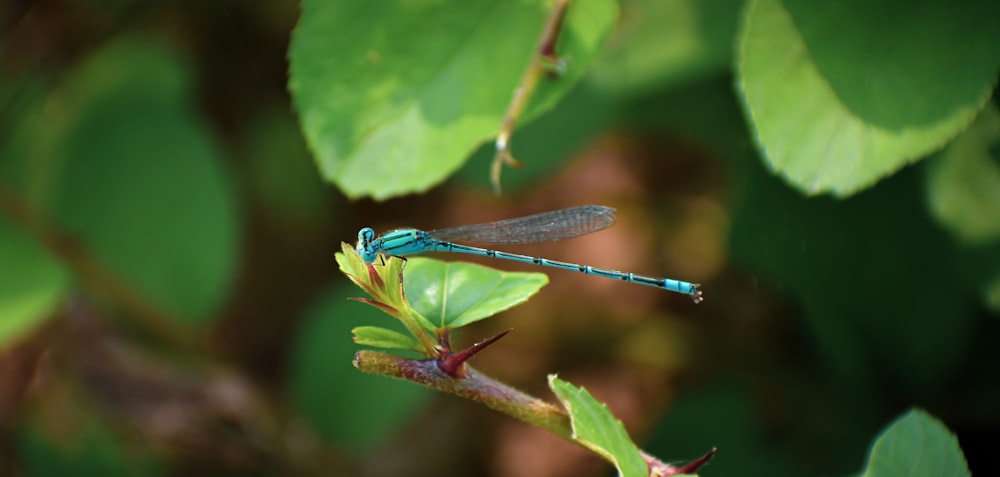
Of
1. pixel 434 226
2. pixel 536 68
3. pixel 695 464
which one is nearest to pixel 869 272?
pixel 536 68

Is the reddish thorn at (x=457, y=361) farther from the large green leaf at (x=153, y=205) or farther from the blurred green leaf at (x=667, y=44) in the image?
the large green leaf at (x=153, y=205)

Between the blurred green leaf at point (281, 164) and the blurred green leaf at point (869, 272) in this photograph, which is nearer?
the blurred green leaf at point (869, 272)

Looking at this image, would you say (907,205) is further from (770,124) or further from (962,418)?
(770,124)

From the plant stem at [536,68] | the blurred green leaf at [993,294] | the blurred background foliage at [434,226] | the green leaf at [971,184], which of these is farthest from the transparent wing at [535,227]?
the blurred green leaf at [993,294]

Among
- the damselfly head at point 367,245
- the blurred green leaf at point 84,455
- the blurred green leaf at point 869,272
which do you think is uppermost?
the damselfly head at point 367,245

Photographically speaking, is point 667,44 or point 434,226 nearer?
point 667,44

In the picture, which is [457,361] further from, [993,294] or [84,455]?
[84,455]
